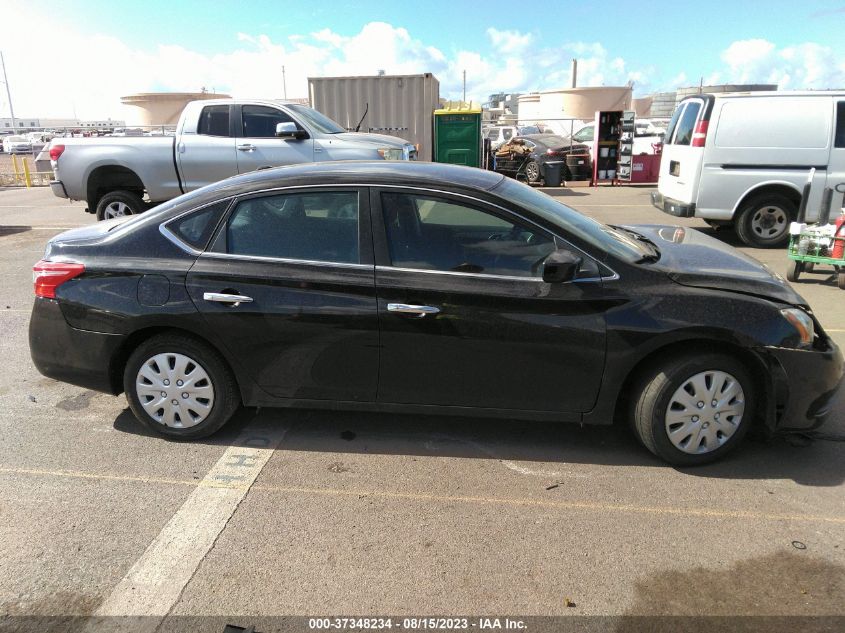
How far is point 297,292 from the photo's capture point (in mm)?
3457

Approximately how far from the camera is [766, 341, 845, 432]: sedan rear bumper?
10.6ft

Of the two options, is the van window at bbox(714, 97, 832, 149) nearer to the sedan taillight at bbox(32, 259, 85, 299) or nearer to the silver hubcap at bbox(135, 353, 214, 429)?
the silver hubcap at bbox(135, 353, 214, 429)

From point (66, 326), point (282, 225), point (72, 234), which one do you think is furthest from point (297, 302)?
point (72, 234)

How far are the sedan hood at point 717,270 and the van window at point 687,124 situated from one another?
19.1ft

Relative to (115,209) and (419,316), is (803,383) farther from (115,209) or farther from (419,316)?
(115,209)

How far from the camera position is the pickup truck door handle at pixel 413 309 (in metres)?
3.32

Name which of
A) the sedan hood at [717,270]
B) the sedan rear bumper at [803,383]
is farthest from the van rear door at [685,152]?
the sedan rear bumper at [803,383]

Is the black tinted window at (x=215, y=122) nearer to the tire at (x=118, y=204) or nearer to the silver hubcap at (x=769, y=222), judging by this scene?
the tire at (x=118, y=204)

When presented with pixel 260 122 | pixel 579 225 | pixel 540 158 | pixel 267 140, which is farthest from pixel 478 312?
pixel 540 158

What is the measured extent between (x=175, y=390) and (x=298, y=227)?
1224 millimetres

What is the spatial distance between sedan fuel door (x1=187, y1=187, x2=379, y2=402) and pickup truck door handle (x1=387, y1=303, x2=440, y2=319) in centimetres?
12

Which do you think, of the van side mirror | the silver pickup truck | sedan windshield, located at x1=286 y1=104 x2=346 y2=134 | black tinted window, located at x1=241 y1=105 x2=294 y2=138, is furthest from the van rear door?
black tinted window, located at x1=241 y1=105 x2=294 y2=138

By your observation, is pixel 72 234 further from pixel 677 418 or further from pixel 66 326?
pixel 677 418

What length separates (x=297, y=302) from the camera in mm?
3449
